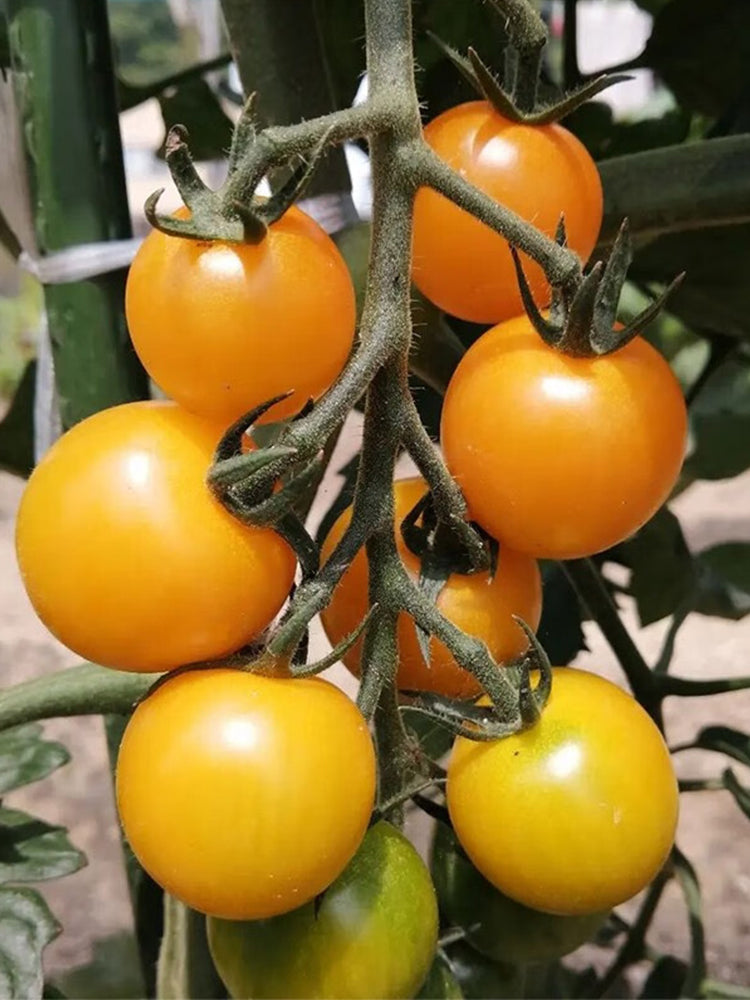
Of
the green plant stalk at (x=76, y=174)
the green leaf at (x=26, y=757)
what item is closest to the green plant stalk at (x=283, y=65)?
the green plant stalk at (x=76, y=174)

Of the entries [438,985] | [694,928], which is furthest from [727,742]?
[438,985]

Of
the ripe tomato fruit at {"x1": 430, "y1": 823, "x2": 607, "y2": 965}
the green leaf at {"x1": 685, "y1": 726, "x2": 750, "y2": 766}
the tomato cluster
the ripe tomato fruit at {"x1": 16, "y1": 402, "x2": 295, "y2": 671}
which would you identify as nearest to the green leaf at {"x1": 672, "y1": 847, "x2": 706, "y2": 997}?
the green leaf at {"x1": 685, "y1": 726, "x2": 750, "y2": 766}

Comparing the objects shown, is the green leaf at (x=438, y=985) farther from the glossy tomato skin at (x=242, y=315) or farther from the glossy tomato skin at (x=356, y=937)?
the glossy tomato skin at (x=242, y=315)

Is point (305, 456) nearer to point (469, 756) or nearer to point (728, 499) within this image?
point (469, 756)

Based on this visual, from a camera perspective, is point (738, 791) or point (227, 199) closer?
point (227, 199)

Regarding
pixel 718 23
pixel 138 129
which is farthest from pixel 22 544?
pixel 138 129

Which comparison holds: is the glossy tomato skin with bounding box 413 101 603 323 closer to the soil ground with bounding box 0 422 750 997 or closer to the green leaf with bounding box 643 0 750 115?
the green leaf with bounding box 643 0 750 115

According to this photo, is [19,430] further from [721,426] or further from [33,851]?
[721,426]
